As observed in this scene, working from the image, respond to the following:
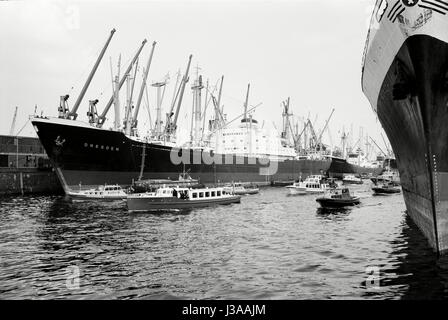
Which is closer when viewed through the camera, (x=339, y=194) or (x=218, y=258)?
(x=218, y=258)

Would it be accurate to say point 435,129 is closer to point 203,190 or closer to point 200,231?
point 200,231

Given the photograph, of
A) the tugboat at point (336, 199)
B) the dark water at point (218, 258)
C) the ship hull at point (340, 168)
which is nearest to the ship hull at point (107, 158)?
the dark water at point (218, 258)

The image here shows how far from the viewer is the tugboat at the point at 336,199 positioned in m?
40.2

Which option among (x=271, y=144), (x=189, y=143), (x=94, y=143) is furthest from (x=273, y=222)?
(x=271, y=144)

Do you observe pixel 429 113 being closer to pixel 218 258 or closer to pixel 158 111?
pixel 218 258

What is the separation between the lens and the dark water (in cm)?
1423

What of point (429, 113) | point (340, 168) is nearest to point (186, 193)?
point (429, 113)

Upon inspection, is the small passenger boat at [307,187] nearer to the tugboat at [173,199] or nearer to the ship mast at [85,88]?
the tugboat at [173,199]

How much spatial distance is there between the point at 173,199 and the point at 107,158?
74.2ft

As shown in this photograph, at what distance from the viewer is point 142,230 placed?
1091 inches

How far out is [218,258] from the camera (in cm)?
1944

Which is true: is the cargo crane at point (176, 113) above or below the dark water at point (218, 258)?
above

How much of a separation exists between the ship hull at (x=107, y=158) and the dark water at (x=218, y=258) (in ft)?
69.5

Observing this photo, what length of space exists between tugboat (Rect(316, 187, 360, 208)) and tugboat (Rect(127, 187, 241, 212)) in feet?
40.0
